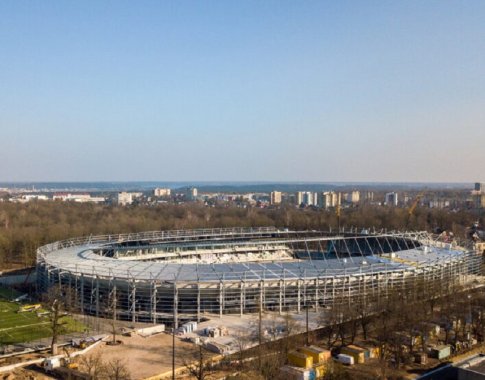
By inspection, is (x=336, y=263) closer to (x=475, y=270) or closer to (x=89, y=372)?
(x=475, y=270)

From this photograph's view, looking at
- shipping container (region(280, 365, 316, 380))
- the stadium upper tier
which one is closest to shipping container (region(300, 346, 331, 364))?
shipping container (region(280, 365, 316, 380))

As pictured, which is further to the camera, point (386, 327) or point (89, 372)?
point (386, 327)

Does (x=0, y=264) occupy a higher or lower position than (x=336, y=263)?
lower

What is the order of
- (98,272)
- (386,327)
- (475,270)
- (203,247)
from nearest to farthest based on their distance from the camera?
1. (386,327)
2. (98,272)
3. (475,270)
4. (203,247)

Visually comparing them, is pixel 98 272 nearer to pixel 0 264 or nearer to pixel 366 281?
pixel 366 281

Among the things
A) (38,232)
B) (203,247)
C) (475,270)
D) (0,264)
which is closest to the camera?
(475,270)

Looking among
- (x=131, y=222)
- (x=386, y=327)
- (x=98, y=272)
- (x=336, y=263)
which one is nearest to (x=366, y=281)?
(x=336, y=263)

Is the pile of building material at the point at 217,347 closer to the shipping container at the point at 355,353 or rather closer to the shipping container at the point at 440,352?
the shipping container at the point at 355,353
